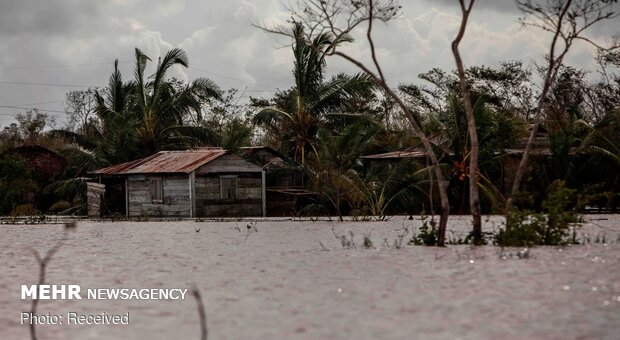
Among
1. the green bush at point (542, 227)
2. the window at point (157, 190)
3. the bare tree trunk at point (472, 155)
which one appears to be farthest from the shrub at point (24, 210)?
the green bush at point (542, 227)

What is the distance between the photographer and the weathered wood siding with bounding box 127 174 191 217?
33.0 m

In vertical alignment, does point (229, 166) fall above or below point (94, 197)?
above

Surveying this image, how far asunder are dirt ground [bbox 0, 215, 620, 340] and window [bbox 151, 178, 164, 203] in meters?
16.0

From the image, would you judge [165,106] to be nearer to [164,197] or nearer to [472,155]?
[164,197]

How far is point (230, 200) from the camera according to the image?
3350cm

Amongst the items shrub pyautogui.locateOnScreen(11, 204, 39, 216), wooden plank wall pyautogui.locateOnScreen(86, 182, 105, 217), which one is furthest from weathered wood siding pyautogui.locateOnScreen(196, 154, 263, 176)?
shrub pyautogui.locateOnScreen(11, 204, 39, 216)

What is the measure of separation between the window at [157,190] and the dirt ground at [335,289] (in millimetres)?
16001

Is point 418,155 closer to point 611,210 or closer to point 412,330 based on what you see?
point 611,210

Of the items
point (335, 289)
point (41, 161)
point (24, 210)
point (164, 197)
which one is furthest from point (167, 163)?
point (335, 289)

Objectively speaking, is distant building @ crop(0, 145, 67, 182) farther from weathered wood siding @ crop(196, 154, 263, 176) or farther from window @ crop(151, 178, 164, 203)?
weathered wood siding @ crop(196, 154, 263, 176)

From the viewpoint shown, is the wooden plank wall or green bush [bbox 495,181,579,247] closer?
green bush [bbox 495,181,579,247]

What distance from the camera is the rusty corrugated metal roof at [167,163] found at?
3284 cm

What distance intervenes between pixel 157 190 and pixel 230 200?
8.80 feet

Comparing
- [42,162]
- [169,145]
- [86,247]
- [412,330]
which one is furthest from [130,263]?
[42,162]
